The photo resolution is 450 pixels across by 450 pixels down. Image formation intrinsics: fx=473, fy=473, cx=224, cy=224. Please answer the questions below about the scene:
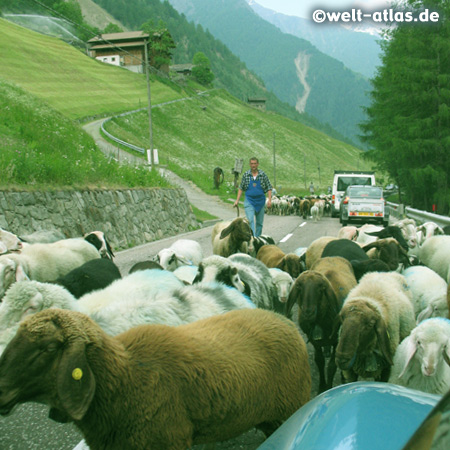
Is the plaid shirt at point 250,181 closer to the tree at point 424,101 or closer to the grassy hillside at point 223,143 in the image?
the tree at point 424,101

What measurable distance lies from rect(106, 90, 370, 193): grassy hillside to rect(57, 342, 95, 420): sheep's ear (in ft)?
119

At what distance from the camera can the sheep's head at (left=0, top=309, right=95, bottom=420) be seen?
6.33ft

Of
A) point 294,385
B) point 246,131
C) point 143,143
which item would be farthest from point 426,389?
point 246,131

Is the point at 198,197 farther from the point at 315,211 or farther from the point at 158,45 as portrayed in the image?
the point at 158,45

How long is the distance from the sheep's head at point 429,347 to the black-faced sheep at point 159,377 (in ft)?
4.30

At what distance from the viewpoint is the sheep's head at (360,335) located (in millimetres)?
3715

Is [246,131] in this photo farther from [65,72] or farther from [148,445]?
[148,445]

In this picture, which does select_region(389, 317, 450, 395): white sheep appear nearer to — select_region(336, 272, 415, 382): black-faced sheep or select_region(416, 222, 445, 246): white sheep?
select_region(336, 272, 415, 382): black-faced sheep

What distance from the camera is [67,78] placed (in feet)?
226

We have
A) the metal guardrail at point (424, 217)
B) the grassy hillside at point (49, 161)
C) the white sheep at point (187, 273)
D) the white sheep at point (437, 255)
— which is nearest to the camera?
the white sheep at point (187, 273)

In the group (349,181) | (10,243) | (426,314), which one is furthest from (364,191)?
(10,243)

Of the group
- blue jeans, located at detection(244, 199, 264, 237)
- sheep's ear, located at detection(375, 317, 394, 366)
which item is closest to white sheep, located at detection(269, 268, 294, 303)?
sheep's ear, located at detection(375, 317, 394, 366)

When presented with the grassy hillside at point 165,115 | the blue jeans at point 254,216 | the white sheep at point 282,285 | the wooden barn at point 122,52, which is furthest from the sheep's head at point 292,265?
the wooden barn at point 122,52

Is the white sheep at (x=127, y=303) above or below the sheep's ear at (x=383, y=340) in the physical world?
above
